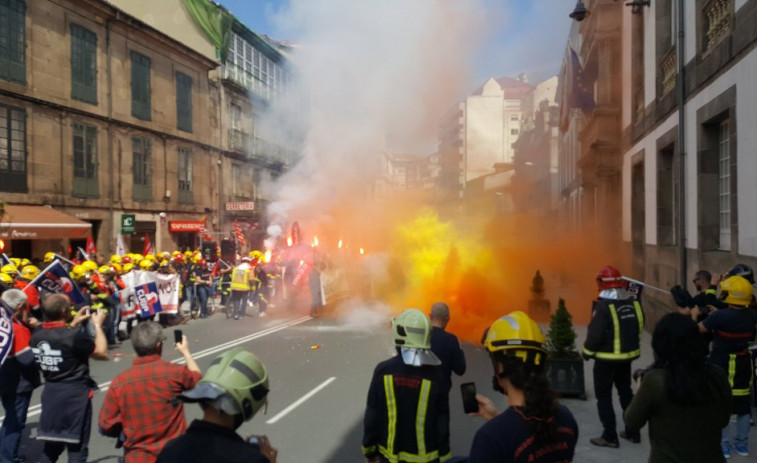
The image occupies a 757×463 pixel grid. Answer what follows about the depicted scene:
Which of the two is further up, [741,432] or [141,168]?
[141,168]

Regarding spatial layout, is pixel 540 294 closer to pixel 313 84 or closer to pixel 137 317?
pixel 137 317

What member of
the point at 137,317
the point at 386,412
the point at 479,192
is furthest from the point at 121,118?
the point at 479,192

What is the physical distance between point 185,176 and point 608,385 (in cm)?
2530

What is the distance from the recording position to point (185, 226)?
26484mm

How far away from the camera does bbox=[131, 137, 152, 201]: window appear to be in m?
24.3

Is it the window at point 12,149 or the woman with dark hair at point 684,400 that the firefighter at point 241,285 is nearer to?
the window at point 12,149

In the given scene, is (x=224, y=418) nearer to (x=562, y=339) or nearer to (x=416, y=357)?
(x=416, y=357)

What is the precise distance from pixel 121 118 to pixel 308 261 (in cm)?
1141

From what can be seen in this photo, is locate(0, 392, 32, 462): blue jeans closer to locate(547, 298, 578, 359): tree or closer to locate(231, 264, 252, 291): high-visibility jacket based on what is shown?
locate(547, 298, 578, 359): tree

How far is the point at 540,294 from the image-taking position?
15148mm

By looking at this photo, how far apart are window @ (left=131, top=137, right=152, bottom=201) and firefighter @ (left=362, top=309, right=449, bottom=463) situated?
910 inches

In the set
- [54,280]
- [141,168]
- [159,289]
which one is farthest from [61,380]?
[141,168]

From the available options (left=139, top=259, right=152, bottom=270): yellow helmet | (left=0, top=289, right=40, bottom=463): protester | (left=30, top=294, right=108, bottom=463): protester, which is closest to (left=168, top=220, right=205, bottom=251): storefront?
(left=139, top=259, right=152, bottom=270): yellow helmet

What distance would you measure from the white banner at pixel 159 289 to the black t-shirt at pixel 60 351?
8.28 m
